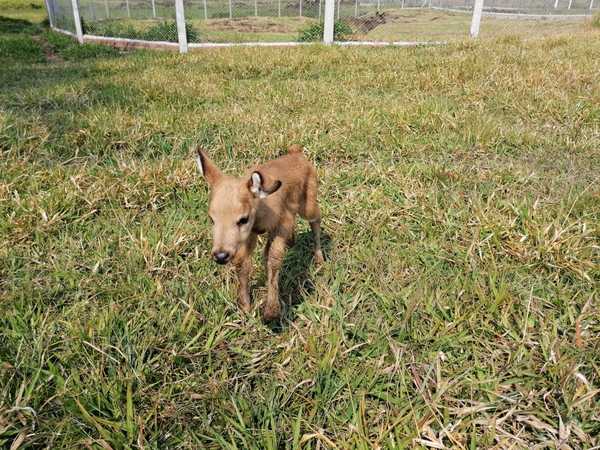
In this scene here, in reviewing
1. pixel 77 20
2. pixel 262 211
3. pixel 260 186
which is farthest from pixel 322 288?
pixel 77 20

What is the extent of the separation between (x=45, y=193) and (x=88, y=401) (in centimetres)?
257

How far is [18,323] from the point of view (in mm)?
2469

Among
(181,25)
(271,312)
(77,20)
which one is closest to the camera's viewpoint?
(271,312)

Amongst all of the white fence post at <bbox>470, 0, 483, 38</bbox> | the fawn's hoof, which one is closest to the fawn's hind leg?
the fawn's hoof

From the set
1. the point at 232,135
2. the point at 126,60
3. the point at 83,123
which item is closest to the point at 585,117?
the point at 232,135

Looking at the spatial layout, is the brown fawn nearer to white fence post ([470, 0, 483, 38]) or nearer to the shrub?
the shrub

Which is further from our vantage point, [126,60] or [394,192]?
[126,60]

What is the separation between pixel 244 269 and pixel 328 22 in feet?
42.2

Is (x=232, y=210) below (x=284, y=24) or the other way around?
below

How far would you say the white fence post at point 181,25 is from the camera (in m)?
12.6

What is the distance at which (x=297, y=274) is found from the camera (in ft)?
10.7

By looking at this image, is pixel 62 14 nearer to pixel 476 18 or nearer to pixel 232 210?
pixel 476 18

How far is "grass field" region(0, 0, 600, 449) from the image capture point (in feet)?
6.52

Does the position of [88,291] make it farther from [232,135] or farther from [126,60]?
[126,60]
